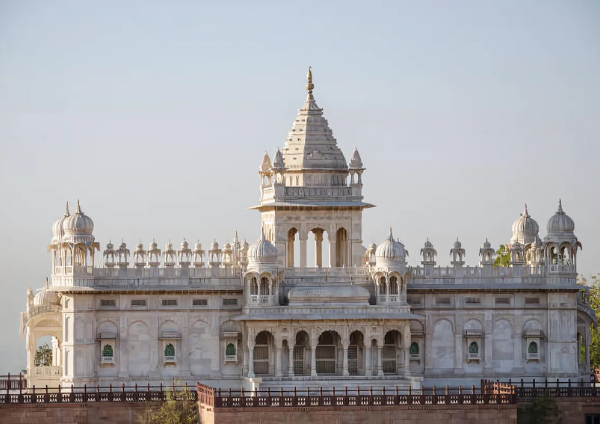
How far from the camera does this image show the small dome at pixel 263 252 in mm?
95375

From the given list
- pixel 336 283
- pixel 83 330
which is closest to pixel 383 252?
pixel 336 283

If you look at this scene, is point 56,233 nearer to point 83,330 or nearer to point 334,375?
point 83,330

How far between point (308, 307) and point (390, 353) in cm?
507

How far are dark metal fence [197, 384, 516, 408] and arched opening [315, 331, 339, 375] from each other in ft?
16.9

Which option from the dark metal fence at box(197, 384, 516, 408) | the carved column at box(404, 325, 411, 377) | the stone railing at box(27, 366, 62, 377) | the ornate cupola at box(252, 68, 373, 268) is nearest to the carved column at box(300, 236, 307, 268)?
the ornate cupola at box(252, 68, 373, 268)

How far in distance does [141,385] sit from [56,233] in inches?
394

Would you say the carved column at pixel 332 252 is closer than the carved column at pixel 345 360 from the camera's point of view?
No

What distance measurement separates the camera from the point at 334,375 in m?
96.3

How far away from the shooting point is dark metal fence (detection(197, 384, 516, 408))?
292 feet

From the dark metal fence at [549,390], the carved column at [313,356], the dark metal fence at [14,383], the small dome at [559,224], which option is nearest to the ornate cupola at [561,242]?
the small dome at [559,224]

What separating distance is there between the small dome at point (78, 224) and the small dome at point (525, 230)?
22426 mm

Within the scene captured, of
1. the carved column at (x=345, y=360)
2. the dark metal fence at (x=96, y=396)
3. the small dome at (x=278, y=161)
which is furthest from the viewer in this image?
the small dome at (x=278, y=161)

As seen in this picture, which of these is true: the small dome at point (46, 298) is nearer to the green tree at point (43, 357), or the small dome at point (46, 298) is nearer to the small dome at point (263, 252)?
the small dome at point (263, 252)

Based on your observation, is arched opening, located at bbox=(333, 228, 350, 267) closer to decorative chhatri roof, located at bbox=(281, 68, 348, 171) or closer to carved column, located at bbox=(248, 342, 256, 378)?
decorative chhatri roof, located at bbox=(281, 68, 348, 171)
